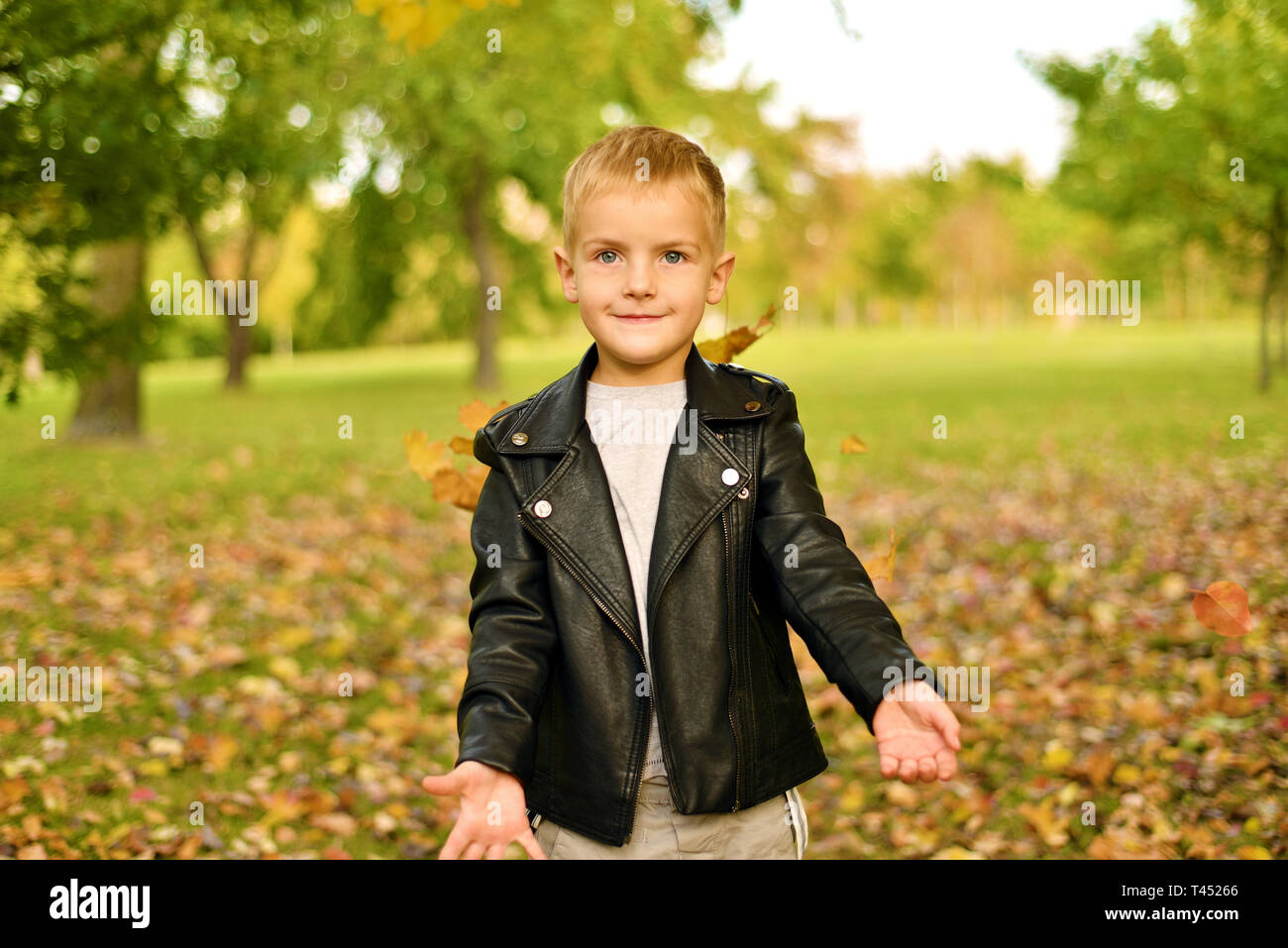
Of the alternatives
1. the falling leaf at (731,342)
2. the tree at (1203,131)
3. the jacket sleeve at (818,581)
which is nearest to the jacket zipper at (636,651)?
the jacket sleeve at (818,581)

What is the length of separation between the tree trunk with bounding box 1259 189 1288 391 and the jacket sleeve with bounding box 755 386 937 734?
978cm

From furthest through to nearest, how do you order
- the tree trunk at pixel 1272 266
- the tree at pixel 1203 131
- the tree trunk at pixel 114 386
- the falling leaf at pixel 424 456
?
the tree trunk at pixel 114 386 → the tree trunk at pixel 1272 266 → the tree at pixel 1203 131 → the falling leaf at pixel 424 456

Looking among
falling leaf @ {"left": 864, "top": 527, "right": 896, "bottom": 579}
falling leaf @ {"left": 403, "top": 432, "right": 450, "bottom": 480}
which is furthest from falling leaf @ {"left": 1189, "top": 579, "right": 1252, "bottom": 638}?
falling leaf @ {"left": 403, "top": 432, "right": 450, "bottom": 480}

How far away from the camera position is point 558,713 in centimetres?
201

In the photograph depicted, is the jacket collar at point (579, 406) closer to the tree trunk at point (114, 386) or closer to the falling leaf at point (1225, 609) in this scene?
the falling leaf at point (1225, 609)

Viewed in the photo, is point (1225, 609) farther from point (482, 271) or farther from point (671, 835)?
point (482, 271)

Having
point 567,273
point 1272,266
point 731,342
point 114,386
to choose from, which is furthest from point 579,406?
point 114,386

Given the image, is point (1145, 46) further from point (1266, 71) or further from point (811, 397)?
point (811, 397)

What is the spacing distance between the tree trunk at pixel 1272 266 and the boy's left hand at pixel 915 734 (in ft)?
32.9

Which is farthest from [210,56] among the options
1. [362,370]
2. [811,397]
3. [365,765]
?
[362,370]

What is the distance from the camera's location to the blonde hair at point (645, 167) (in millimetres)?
1899

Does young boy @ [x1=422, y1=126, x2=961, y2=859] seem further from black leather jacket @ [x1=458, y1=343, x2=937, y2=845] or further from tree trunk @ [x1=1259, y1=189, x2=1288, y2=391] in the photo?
tree trunk @ [x1=1259, y1=189, x2=1288, y2=391]

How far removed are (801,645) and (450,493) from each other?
4109 millimetres
